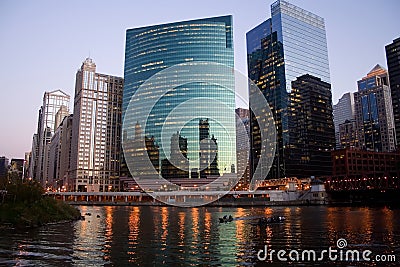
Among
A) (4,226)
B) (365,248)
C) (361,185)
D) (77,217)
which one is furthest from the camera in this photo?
(361,185)

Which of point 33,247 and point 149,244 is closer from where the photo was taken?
point 33,247

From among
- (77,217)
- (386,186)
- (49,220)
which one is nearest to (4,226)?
(49,220)

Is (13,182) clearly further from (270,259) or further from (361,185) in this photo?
(361,185)

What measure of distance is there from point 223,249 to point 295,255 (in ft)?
27.9

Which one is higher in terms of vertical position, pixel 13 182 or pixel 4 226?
pixel 13 182

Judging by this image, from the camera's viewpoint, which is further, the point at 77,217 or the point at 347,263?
the point at 77,217

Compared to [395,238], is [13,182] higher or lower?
higher

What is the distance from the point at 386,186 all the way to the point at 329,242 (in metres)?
148

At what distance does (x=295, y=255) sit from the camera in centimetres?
3816

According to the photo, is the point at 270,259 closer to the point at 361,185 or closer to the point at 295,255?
the point at 295,255

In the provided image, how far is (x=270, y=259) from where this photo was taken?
36000 mm

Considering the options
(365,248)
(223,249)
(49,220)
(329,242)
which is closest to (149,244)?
(223,249)

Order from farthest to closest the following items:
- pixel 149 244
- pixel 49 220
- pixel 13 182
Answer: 1. pixel 13 182
2. pixel 49 220
3. pixel 149 244

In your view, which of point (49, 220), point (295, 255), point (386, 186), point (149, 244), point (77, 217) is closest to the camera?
point (295, 255)
